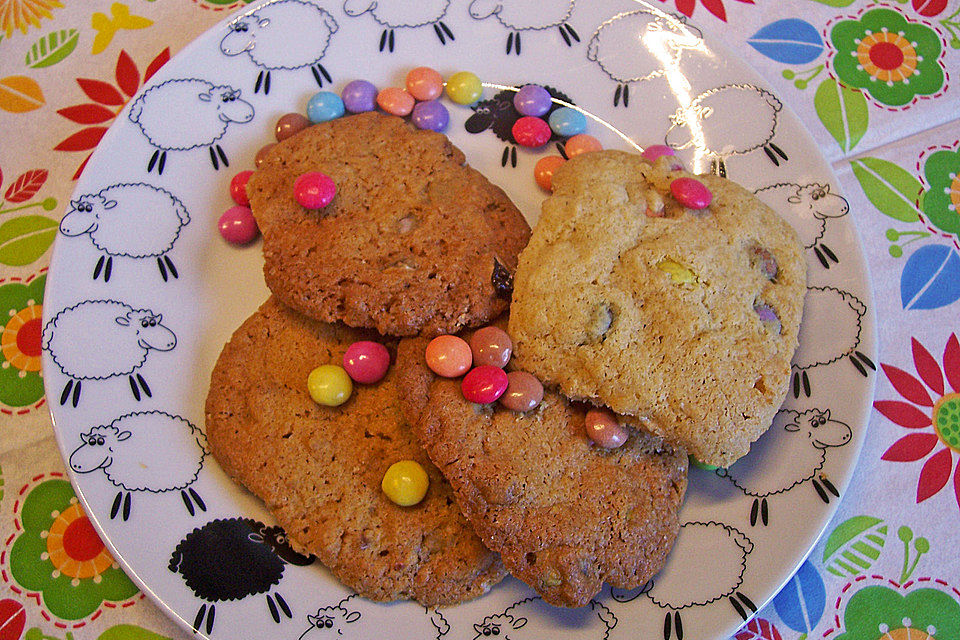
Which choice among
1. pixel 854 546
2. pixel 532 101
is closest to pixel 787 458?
pixel 854 546

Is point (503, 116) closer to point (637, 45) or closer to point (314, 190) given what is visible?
point (637, 45)

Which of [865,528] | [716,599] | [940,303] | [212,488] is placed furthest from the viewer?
[940,303]

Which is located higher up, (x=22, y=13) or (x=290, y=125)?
(x=22, y=13)

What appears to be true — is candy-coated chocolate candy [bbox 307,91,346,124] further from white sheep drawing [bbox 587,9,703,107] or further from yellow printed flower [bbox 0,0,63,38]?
yellow printed flower [bbox 0,0,63,38]

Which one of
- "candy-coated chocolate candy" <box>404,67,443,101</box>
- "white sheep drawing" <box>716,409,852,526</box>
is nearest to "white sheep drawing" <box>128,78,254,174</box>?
"candy-coated chocolate candy" <box>404,67,443,101</box>

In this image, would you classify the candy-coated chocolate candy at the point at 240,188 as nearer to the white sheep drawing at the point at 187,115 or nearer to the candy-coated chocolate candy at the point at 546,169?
the white sheep drawing at the point at 187,115

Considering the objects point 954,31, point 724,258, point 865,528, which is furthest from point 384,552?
point 954,31

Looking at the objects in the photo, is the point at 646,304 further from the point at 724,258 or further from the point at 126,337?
the point at 126,337

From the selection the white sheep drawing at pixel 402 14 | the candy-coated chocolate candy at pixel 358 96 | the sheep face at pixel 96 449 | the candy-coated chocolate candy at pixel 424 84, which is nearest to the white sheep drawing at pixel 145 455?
the sheep face at pixel 96 449
